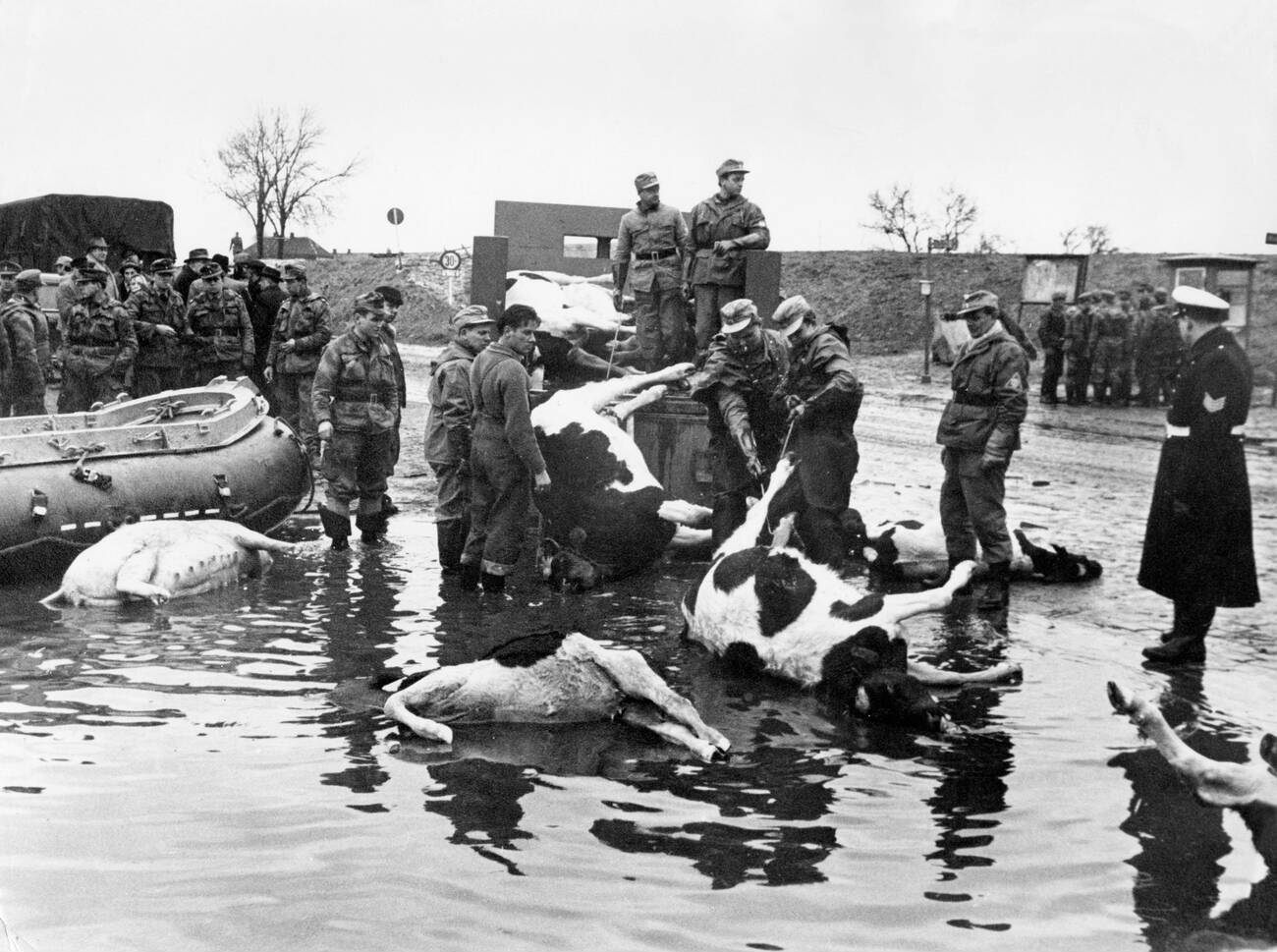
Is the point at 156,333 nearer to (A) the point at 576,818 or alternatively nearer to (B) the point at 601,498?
(B) the point at 601,498

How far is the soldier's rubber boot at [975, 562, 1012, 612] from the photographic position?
769 cm

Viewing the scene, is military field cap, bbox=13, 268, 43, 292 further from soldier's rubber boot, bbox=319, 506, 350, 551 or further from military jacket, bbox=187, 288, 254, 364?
soldier's rubber boot, bbox=319, 506, 350, 551

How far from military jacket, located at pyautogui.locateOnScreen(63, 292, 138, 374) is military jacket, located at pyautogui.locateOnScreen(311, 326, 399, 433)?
4.50m

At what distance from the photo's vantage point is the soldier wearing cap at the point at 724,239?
10.1 metres

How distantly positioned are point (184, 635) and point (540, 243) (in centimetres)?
694

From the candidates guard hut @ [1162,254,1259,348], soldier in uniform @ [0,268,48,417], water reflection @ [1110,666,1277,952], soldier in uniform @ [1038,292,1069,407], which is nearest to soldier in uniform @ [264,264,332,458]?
soldier in uniform @ [0,268,48,417]

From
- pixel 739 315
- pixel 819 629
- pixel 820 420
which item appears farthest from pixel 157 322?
pixel 819 629

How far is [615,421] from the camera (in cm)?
905

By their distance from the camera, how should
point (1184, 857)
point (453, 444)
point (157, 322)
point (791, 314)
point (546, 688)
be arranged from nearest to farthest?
point (1184, 857)
point (546, 688)
point (791, 314)
point (453, 444)
point (157, 322)

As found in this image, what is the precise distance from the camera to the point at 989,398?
776cm

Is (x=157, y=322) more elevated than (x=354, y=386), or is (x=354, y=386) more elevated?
(x=157, y=322)

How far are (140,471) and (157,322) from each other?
4860 mm

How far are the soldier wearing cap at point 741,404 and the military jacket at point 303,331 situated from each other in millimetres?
5134

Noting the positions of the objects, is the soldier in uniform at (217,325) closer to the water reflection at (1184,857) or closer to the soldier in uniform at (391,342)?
the soldier in uniform at (391,342)
